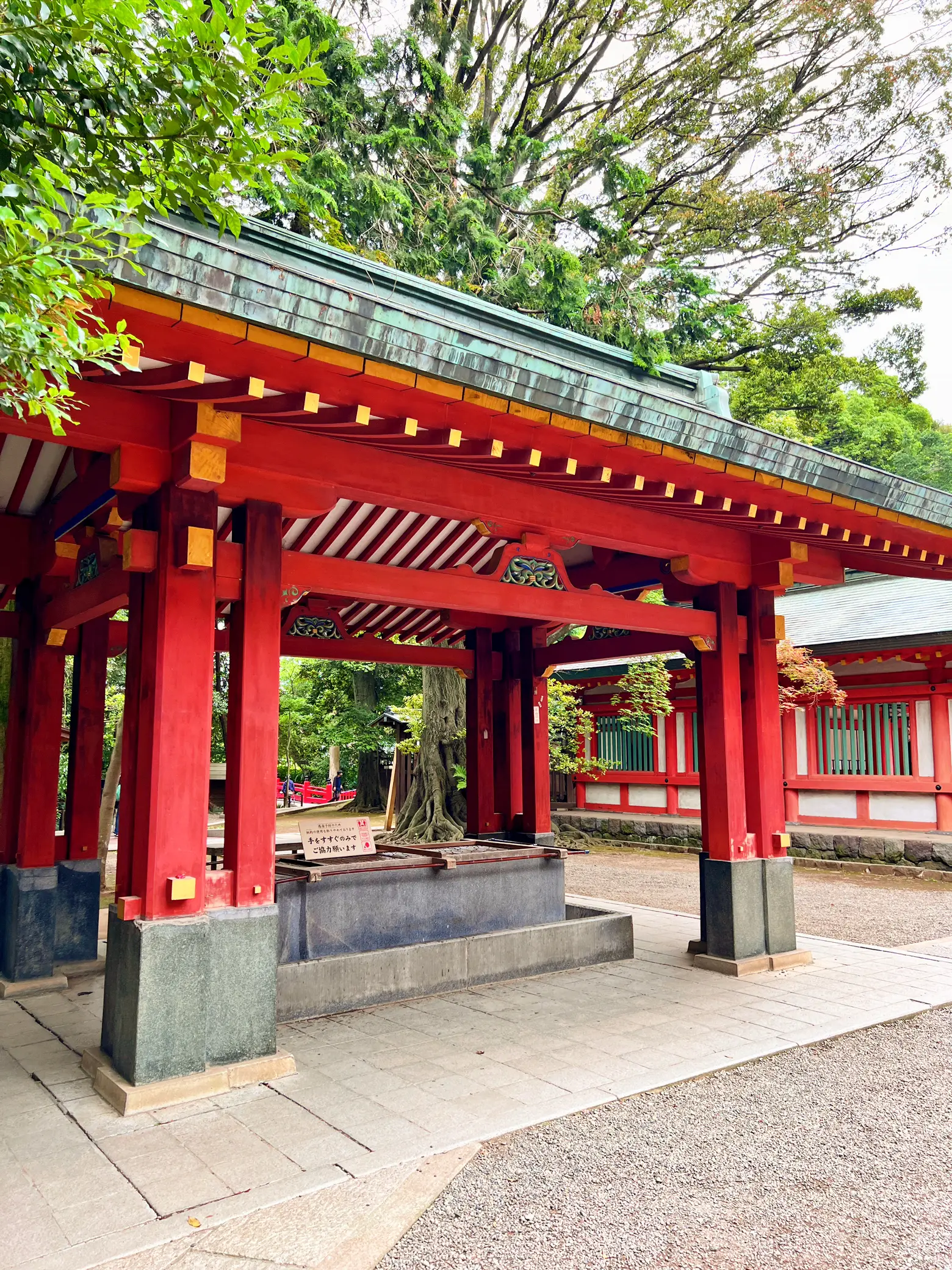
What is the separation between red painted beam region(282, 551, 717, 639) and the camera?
17.2 feet

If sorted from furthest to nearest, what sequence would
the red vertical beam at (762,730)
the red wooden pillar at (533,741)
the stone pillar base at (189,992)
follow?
the red wooden pillar at (533,741) < the red vertical beam at (762,730) < the stone pillar base at (189,992)

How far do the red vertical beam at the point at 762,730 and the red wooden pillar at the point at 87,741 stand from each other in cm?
531

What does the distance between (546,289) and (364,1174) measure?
11617mm

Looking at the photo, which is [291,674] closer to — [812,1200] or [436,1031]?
[436,1031]

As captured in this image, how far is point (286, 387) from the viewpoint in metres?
4.16

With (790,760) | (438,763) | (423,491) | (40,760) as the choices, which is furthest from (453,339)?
(790,760)

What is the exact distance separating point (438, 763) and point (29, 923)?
31.1 feet

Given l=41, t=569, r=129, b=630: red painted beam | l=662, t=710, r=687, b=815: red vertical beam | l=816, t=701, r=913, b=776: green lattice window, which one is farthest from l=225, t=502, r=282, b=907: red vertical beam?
l=662, t=710, r=687, b=815: red vertical beam

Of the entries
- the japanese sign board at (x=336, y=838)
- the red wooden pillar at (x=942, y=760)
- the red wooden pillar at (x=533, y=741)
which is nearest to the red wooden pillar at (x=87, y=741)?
the japanese sign board at (x=336, y=838)

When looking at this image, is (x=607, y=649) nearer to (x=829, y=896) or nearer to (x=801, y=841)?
(x=829, y=896)

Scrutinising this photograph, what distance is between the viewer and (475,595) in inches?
231

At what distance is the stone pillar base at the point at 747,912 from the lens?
6.89 m

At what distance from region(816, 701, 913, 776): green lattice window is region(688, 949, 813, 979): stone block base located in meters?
8.33

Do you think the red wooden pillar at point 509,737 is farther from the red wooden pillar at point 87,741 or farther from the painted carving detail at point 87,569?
the painted carving detail at point 87,569
